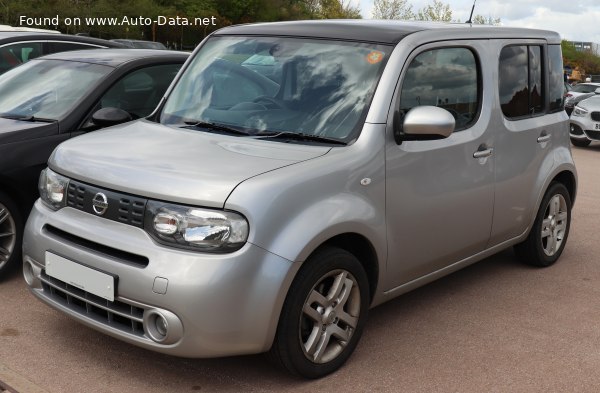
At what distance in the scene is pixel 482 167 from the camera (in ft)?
16.1

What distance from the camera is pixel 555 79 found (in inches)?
237

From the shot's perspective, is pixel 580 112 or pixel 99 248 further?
pixel 580 112

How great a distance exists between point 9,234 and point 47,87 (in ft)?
4.28

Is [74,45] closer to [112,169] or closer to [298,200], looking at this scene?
[112,169]

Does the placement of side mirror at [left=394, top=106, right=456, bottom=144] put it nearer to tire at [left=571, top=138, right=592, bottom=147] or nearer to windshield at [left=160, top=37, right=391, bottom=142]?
windshield at [left=160, top=37, right=391, bottom=142]

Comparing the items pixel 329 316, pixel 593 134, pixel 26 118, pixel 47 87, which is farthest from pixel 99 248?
pixel 593 134

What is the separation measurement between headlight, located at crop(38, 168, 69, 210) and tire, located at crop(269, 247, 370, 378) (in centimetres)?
130

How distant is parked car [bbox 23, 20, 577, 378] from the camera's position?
11.5 ft

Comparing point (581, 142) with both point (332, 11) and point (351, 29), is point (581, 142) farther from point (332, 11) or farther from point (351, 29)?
point (332, 11)

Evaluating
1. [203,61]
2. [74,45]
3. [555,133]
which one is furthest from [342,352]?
[74,45]

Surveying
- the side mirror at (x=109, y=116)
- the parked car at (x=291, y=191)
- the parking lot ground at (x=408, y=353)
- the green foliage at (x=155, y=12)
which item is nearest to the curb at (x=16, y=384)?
the parking lot ground at (x=408, y=353)

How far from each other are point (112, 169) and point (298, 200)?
3.00 feet

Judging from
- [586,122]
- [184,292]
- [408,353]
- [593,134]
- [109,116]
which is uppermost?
[109,116]

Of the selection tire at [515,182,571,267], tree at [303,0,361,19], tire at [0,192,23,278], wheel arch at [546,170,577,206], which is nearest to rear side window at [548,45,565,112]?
wheel arch at [546,170,577,206]
